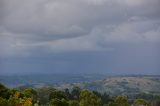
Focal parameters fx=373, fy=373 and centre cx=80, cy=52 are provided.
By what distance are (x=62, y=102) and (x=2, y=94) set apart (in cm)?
2624

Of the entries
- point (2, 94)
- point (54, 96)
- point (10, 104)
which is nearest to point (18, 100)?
point (10, 104)

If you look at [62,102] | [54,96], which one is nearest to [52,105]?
[62,102]

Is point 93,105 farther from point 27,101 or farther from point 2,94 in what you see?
point 27,101

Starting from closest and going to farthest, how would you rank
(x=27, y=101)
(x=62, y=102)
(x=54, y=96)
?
(x=27, y=101) → (x=62, y=102) → (x=54, y=96)

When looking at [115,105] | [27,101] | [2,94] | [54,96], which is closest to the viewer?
[27,101]

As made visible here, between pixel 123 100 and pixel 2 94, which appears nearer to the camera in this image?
pixel 2 94

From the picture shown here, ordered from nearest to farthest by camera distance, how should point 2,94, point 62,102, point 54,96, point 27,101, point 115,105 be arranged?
1. point 27,101
2. point 2,94
3. point 62,102
4. point 54,96
5. point 115,105

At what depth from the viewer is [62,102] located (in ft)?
446

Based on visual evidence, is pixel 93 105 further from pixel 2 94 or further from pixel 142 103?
pixel 2 94

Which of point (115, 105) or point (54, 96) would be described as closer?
point (54, 96)

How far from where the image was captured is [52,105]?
127438 millimetres

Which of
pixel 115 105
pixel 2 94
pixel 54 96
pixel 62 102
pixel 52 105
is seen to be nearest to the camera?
pixel 2 94

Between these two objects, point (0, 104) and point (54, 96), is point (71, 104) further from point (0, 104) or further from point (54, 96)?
point (0, 104)

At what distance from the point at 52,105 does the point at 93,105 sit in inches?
1729
